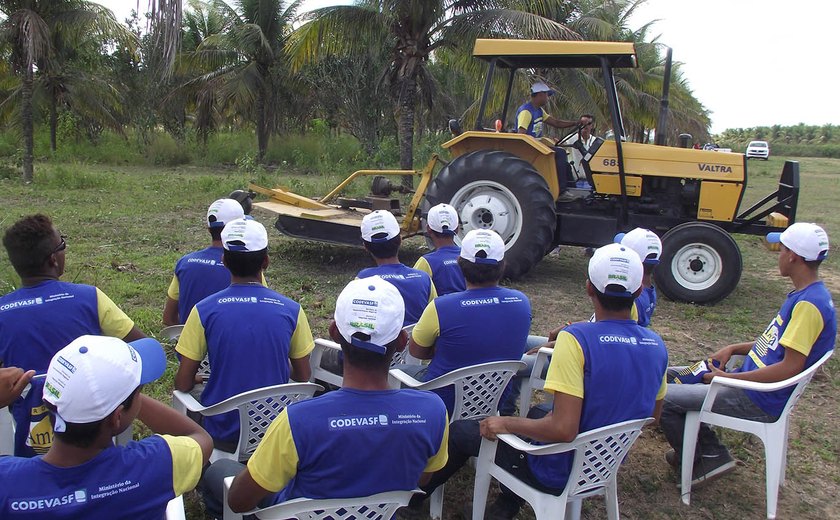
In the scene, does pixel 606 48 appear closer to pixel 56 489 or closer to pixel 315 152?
pixel 56 489

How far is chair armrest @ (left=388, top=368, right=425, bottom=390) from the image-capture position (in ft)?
10.2

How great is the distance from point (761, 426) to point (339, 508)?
7.43 ft

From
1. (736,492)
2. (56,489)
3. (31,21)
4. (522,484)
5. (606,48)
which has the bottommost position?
(736,492)

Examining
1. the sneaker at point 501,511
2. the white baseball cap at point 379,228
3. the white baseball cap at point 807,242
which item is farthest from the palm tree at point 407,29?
the sneaker at point 501,511

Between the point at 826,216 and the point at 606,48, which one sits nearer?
the point at 606,48

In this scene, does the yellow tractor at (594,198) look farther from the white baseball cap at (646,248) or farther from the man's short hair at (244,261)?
the man's short hair at (244,261)

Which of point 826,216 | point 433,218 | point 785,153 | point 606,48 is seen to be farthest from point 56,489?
point 785,153

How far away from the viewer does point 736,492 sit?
138 inches

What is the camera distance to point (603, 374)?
2527 mm

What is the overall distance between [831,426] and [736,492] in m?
1.23

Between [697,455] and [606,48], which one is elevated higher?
[606,48]

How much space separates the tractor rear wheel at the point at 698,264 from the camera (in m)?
6.68

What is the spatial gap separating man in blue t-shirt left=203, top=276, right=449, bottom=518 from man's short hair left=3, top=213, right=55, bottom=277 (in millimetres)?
1360

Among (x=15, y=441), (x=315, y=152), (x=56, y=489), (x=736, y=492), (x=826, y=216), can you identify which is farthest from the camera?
(x=315, y=152)
